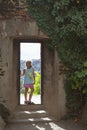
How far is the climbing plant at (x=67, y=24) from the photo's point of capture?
5934 millimetres

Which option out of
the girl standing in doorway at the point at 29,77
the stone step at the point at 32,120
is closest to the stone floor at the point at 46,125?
the stone step at the point at 32,120

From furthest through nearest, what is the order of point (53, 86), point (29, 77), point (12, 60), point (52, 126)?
point (29, 77) < point (53, 86) < point (12, 60) < point (52, 126)

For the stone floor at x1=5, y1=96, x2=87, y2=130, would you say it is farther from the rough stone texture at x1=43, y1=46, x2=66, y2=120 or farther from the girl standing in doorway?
the girl standing in doorway

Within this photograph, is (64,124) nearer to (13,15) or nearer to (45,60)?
(45,60)

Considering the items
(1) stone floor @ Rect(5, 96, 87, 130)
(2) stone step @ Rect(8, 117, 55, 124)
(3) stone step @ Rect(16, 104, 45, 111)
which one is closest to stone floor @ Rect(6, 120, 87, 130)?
(1) stone floor @ Rect(5, 96, 87, 130)

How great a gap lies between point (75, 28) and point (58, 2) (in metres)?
0.48

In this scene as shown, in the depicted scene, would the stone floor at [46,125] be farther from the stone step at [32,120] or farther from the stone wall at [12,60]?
the stone wall at [12,60]

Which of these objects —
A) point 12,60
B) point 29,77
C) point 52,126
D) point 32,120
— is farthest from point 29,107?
point 52,126

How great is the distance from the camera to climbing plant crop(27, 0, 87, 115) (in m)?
5.93

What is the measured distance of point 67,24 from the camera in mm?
6008

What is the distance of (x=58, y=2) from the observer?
5.99 meters

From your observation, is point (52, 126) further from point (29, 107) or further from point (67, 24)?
point (67, 24)

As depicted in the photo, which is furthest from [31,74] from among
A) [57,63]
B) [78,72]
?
[78,72]

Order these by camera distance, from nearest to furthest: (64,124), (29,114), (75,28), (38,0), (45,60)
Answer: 1. (75,28)
2. (38,0)
3. (64,124)
4. (29,114)
5. (45,60)
